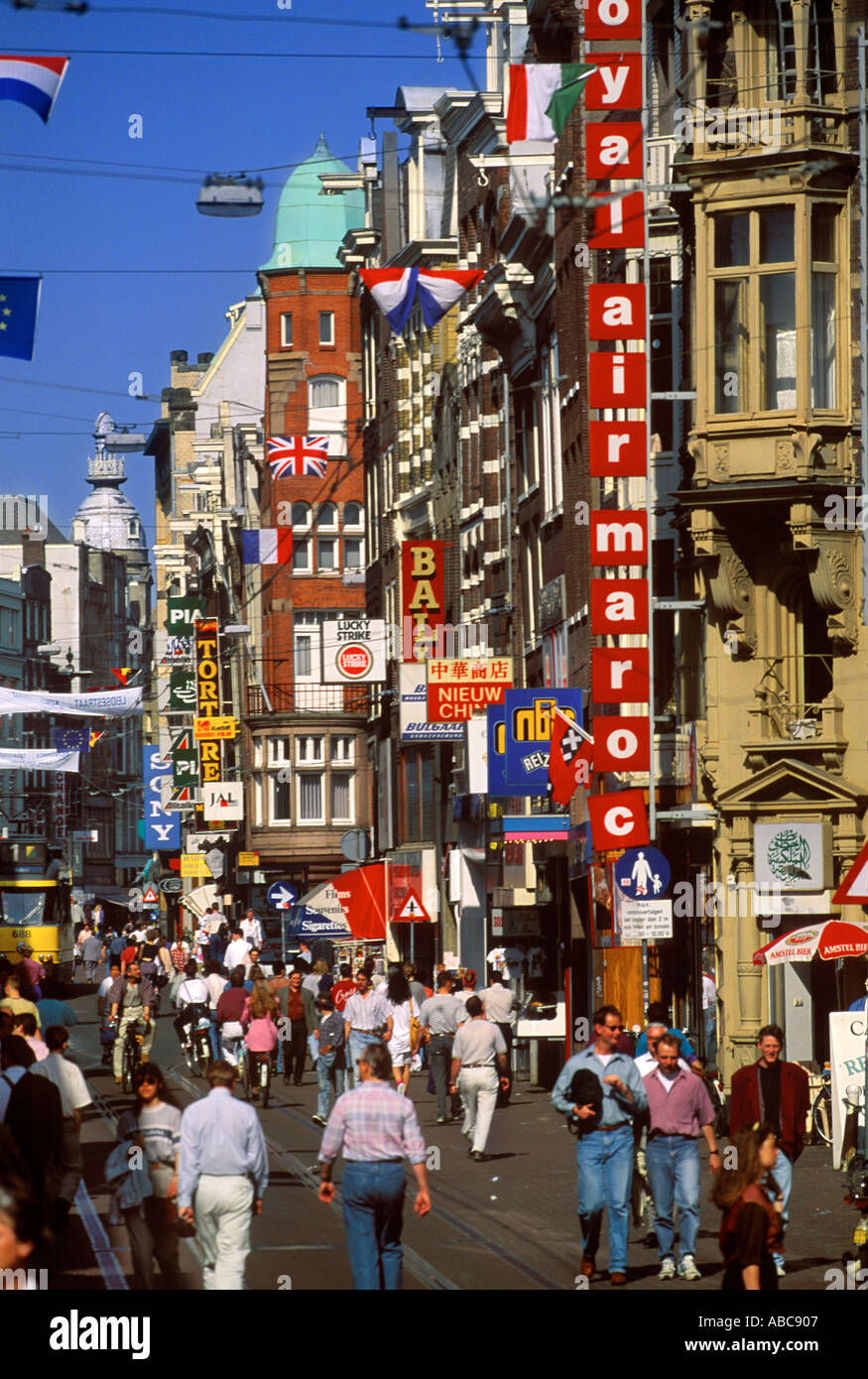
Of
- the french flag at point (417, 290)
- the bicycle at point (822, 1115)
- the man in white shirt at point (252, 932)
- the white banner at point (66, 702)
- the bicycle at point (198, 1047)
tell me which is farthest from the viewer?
the white banner at point (66, 702)

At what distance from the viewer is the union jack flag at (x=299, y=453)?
7050 centimetres

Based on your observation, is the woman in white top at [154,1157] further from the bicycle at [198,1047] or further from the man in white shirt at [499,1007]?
the bicycle at [198,1047]

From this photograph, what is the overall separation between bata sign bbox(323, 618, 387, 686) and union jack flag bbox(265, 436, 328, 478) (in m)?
11.7

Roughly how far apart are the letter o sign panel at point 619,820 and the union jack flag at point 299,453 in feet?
132

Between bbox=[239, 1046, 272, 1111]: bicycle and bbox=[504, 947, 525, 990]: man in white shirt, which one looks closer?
bbox=[239, 1046, 272, 1111]: bicycle

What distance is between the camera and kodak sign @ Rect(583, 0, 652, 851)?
31828 mm

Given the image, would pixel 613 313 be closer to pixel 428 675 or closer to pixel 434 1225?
pixel 428 675

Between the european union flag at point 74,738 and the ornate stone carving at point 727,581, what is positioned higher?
the european union flag at point 74,738

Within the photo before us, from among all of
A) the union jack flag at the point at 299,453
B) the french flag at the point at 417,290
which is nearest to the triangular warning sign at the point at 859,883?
the french flag at the point at 417,290

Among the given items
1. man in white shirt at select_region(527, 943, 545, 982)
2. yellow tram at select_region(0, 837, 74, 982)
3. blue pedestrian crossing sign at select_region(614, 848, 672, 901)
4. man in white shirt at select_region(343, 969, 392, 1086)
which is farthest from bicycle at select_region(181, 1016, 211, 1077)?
yellow tram at select_region(0, 837, 74, 982)

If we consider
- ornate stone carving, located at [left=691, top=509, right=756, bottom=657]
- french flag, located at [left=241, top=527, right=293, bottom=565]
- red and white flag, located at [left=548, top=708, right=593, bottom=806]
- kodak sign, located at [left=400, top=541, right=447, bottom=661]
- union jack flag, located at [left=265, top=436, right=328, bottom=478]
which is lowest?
red and white flag, located at [left=548, top=708, right=593, bottom=806]

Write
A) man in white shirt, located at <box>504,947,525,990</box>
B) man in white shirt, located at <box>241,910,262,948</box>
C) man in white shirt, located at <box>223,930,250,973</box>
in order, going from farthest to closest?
man in white shirt, located at <box>241,910,262,948</box> < man in white shirt, located at <box>223,930,250,973</box> < man in white shirt, located at <box>504,947,525,990</box>

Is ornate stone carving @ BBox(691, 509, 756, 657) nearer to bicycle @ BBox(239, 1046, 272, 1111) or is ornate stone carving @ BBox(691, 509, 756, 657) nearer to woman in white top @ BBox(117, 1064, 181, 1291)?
bicycle @ BBox(239, 1046, 272, 1111)
